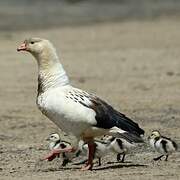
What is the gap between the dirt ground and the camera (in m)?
11.9

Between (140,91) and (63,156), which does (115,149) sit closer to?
(63,156)

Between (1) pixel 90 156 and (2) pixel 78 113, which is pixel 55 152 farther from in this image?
(2) pixel 78 113

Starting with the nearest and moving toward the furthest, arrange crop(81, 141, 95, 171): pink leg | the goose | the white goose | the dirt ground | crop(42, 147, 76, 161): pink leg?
the white goose, crop(42, 147, 76, 161): pink leg, crop(81, 141, 95, 171): pink leg, the dirt ground, the goose

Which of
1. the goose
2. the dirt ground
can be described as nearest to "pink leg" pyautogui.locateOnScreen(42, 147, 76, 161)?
the dirt ground

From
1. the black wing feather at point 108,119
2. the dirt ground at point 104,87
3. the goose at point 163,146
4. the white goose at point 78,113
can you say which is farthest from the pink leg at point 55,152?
the goose at point 163,146

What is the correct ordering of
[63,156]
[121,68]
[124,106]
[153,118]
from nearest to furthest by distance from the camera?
[63,156] < [153,118] < [124,106] < [121,68]

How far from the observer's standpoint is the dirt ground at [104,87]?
11883mm

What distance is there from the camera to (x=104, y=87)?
70.7 feet

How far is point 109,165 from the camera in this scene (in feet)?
40.1

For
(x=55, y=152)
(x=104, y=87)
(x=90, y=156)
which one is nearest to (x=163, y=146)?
(x=90, y=156)

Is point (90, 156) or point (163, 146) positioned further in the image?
point (163, 146)

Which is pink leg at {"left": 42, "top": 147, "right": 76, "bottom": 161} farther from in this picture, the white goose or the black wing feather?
the black wing feather

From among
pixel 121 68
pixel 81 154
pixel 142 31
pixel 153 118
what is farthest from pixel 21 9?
pixel 81 154

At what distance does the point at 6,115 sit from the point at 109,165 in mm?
5656
